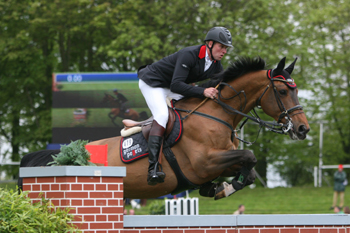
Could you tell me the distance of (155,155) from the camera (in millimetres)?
5289

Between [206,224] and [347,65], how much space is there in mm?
23079

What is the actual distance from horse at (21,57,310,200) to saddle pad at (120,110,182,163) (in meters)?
0.06

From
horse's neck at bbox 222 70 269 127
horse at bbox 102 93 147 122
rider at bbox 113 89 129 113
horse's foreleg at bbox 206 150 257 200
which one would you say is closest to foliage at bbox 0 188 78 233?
horse's foreleg at bbox 206 150 257 200

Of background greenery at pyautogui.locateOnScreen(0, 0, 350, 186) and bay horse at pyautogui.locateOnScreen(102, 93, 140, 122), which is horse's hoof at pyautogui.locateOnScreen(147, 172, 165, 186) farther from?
background greenery at pyautogui.locateOnScreen(0, 0, 350, 186)

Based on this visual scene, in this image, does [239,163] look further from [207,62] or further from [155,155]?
[207,62]

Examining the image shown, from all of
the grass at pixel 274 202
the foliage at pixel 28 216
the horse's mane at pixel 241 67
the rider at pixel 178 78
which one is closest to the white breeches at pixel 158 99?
the rider at pixel 178 78

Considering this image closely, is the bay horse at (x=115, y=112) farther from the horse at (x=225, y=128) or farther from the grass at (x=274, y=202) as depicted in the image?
the horse at (x=225, y=128)

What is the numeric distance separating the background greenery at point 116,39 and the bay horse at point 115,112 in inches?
208

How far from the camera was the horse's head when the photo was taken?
5.18 metres

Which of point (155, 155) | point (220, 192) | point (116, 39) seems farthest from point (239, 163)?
point (116, 39)

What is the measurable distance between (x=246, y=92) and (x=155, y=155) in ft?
4.28

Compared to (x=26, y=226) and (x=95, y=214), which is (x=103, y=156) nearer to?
(x=95, y=214)

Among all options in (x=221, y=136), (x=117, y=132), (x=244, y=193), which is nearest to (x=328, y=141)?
(x=244, y=193)

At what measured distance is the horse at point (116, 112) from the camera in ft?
38.9
